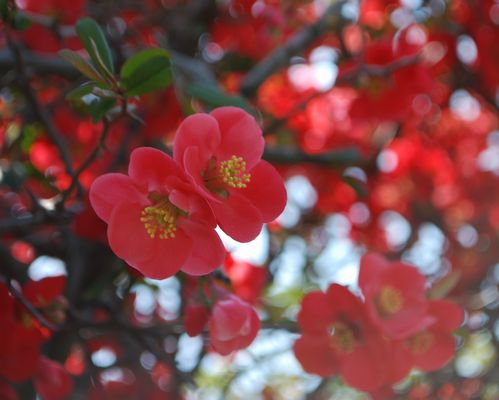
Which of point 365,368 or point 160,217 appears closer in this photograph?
point 160,217

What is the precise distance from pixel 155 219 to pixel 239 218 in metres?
0.09

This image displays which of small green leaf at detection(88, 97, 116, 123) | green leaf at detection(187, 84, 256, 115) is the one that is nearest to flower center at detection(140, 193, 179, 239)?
small green leaf at detection(88, 97, 116, 123)

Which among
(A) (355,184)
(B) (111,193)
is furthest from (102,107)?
(A) (355,184)

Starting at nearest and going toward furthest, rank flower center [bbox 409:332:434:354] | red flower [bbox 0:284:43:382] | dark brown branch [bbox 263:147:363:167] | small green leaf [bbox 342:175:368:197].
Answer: red flower [bbox 0:284:43:382] < flower center [bbox 409:332:434:354] < small green leaf [bbox 342:175:368:197] < dark brown branch [bbox 263:147:363:167]

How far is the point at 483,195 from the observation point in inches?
89.8

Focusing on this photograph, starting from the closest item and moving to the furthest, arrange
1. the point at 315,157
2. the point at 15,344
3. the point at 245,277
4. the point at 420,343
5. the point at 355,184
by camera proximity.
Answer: the point at 15,344 < the point at 420,343 < the point at 355,184 < the point at 315,157 < the point at 245,277

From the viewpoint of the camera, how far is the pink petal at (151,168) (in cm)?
64

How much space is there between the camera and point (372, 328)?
35.9 inches

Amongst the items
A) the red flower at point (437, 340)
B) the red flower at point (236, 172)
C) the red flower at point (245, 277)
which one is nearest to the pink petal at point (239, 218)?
the red flower at point (236, 172)

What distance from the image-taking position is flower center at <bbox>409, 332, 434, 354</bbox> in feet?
3.13

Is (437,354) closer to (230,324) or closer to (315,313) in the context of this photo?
(315,313)

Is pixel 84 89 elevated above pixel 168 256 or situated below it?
above

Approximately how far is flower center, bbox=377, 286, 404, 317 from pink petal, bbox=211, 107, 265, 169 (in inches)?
13.6

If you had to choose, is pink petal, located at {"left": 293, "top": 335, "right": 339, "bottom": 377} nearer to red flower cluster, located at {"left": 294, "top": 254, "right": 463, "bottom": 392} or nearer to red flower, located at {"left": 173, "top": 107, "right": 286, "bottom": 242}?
red flower cluster, located at {"left": 294, "top": 254, "right": 463, "bottom": 392}
